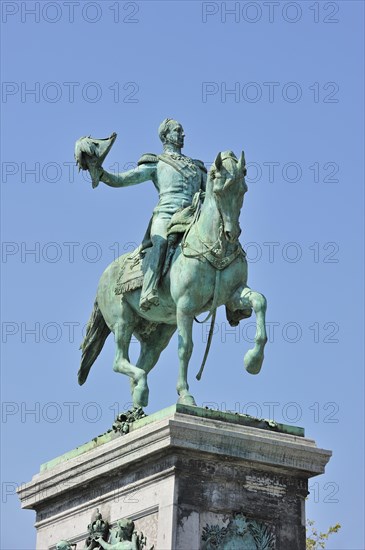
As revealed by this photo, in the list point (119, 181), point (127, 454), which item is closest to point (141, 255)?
point (119, 181)

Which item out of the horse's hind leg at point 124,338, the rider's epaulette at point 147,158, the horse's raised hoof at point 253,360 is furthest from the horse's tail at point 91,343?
the horse's raised hoof at point 253,360

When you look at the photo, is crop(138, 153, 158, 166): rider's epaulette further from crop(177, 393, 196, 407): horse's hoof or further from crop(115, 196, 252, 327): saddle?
crop(177, 393, 196, 407): horse's hoof

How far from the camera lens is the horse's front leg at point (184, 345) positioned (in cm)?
1869

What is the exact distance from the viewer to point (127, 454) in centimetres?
1812

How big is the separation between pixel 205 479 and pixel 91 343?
13.4 feet

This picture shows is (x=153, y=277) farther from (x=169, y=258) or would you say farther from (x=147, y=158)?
(x=147, y=158)

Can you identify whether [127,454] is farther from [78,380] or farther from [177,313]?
[78,380]

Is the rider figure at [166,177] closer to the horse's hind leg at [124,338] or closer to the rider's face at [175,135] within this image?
the rider's face at [175,135]

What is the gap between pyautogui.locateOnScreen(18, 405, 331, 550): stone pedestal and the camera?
17.5m

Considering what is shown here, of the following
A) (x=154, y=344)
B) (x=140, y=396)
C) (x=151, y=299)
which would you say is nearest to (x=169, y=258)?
(x=151, y=299)

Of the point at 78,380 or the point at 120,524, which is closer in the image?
the point at 120,524

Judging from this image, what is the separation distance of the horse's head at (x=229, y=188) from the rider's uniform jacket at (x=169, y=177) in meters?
1.48

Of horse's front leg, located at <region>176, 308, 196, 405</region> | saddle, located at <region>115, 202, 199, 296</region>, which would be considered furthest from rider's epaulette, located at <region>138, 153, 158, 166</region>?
horse's front leg, located at <region>176, 308, 196, 405</region>

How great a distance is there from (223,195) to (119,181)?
2300mm
